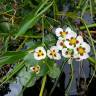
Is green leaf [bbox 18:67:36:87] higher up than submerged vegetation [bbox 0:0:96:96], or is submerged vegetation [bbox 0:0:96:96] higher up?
submerged vegetation [bbox 0:0:96:96]

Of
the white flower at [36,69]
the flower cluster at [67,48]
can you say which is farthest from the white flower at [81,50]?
the white flower at [36,69]

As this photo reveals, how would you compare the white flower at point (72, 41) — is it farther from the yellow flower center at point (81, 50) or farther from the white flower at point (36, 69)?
the white flower at point (36, 69)

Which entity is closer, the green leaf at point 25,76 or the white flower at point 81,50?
the white flower at point 81,50

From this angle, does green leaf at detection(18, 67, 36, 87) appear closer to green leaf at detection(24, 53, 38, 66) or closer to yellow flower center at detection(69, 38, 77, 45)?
green leaf at detection(24, 53, 38, 66)

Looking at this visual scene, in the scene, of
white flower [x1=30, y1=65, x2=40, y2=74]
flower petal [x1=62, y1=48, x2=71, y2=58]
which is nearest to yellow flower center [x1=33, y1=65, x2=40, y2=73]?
white flower [x1=30, y1=65, x2=40, y2=74]

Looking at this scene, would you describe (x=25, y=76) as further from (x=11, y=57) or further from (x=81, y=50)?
(x=81, y=50)

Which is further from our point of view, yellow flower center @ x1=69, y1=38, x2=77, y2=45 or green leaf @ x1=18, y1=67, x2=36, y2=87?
green leaf @ x1=18, y1=67, x2=36, y2=87

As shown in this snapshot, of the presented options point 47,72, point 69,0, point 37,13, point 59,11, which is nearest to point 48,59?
point 47,72

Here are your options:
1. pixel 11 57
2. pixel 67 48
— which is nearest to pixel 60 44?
pixel 67 48
